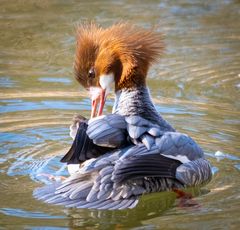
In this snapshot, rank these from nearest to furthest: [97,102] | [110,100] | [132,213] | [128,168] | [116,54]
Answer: [128,168], [132,213], [116,54], [97,102], [110,100]

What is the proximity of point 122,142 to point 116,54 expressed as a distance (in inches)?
54.3

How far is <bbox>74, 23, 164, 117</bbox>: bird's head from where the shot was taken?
23.1 feet

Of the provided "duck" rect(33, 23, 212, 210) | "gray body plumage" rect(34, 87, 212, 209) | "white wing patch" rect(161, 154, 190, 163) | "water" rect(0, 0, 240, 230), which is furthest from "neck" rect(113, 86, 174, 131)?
"water" rect(0, 0, 240, 230)

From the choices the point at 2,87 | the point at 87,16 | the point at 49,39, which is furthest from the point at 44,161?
the point at 87,16

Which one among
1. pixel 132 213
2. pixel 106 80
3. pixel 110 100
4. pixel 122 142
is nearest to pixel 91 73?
pixel 106 80

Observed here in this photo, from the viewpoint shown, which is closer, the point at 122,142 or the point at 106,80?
the point at 122,142

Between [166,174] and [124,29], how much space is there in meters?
1.78

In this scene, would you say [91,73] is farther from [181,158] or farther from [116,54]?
[181,158]

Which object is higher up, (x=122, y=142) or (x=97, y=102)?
(x=97, y=102)

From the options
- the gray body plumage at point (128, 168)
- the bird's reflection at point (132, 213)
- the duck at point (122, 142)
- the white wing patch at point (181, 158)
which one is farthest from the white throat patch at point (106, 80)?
the bird's reflection at point (132, 213)

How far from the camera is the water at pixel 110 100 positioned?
5.72 meters

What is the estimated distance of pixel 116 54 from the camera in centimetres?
710

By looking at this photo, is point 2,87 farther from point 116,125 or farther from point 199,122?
point 116,125

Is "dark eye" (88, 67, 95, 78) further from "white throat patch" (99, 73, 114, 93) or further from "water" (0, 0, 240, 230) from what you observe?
"water" (0, 0, 240, 230)
